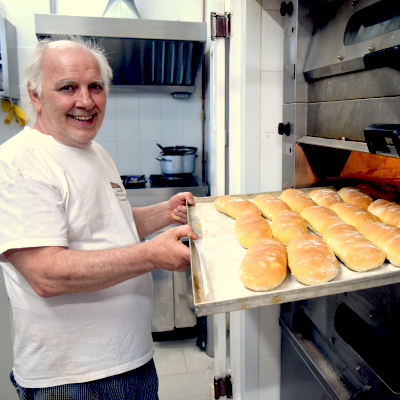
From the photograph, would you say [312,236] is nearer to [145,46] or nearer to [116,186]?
[116,186]

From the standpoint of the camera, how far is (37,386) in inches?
46.4

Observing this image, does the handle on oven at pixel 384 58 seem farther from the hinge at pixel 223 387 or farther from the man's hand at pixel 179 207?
the hinge at pixel 223 387

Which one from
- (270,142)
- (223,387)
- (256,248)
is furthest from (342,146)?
(223,387)

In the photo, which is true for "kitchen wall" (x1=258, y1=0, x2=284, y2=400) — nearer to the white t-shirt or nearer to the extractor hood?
the white t-shirt

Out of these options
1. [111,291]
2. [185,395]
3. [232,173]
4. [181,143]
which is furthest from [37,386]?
[181,143]

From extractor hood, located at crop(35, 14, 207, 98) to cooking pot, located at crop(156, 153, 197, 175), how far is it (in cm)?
69

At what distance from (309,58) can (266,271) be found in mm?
955

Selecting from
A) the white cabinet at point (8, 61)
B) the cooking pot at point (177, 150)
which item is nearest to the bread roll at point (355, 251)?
the cooking pot at point (177, 150)

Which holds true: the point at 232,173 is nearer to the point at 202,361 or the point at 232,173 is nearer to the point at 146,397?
the point at 146,397

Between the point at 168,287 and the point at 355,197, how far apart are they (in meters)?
1.91

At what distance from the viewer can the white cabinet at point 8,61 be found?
2.77 m

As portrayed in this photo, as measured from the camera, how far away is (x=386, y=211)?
1.18 m

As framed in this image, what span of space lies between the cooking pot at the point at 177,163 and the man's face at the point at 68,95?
1734mm

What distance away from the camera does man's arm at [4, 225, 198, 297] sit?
1025 millimetres
